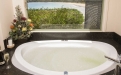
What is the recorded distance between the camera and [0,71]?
144 cm

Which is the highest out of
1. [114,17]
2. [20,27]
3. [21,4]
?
[21,4]

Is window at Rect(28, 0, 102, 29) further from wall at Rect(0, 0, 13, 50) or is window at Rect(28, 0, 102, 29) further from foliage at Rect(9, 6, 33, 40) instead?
wall at Rect(0, 0, 13, 50)

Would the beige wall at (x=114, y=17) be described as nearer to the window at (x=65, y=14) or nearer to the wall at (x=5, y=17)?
the window at (x=65, y=14)

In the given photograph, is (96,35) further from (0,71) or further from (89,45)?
(0,71)

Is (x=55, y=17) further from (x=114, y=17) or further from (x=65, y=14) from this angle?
(x=114, y=17)

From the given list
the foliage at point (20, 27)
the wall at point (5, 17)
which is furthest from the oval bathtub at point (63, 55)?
the wall at point (5, 17)

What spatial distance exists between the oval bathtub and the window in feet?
1.43

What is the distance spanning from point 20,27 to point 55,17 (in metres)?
0.73

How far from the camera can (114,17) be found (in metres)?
2.44

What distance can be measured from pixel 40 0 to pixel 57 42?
902mm

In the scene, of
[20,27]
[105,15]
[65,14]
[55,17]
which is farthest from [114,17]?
[20,27]

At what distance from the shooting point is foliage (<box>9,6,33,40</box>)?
232 cm

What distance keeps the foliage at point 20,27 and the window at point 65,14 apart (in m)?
0.24

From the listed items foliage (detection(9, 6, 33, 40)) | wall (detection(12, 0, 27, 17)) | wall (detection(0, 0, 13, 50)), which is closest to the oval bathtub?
foliage (detection(9, 6, 33, 40))
